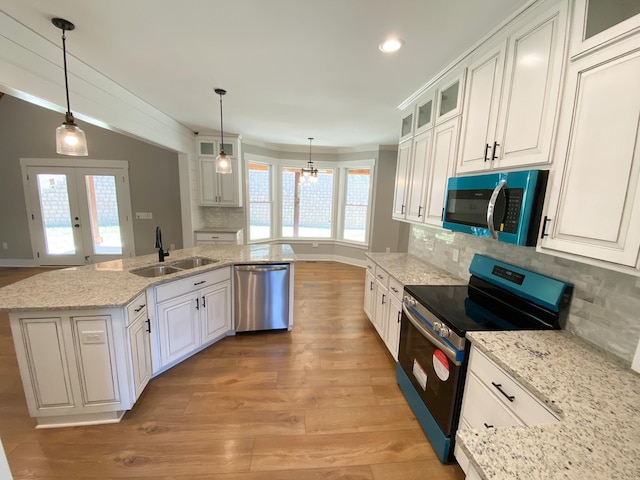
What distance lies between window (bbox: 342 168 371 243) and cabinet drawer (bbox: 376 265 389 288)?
10.1ft

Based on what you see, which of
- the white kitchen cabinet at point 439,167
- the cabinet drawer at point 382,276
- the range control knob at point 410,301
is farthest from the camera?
the cabinet drawer at point 382,276

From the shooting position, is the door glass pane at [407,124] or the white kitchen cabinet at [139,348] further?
the door glass pane at [407,124]

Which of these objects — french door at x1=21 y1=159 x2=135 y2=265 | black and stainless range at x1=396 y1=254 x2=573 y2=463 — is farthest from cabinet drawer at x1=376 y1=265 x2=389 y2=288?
french door at x1=21 y1=159 x2=135 y2=265

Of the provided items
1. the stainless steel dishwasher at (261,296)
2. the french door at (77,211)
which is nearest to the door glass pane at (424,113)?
the stainless steel dishwasher at (261,296)

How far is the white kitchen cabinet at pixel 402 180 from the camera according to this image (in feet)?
9.41

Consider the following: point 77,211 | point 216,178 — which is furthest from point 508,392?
point 77,211

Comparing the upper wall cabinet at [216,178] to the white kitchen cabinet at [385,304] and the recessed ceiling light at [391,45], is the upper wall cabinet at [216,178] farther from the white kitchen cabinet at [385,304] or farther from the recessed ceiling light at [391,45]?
the recessed ceiling light at [391,45]

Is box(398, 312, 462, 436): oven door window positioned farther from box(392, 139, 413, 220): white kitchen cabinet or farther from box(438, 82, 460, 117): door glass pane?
box(438, 82, 460, 117): door glass pane

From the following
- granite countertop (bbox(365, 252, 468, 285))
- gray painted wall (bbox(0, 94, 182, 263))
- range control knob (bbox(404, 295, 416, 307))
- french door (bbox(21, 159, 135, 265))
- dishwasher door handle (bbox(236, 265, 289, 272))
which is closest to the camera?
range control knob (bbox(404, 295, 416, 307))

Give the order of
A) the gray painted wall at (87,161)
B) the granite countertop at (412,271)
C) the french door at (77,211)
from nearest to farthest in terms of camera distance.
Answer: the granite countertop at (412,271)
the gray painted wall at (87,161)
the french door at (77,211)

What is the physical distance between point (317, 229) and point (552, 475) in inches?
227

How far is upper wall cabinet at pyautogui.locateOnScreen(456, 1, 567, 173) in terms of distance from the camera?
1288 millimetres

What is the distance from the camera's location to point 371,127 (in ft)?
13.3

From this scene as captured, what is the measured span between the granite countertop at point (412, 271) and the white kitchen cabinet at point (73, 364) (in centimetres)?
219
